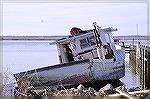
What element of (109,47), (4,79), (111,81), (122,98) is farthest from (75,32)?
(122,98)

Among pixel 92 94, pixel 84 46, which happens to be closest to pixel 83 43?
pixel 84 46

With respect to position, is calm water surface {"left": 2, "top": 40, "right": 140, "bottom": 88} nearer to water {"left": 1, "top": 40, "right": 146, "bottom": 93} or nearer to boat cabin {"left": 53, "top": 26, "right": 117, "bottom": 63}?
water {"left": 1, "top": 40, "right": 146, "bottom": 93}

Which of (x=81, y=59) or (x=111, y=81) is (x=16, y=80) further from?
(x=111, y=81)

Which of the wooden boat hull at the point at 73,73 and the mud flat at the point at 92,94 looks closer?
the mud flat at the point at 92,94

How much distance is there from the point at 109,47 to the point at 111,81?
186 cm

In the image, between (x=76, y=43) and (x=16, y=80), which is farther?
(x=76, y=43)

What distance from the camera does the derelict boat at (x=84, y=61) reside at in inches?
709

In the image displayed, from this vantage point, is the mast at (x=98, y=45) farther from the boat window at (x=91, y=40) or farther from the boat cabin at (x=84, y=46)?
the boat window at (x=91, y=40)

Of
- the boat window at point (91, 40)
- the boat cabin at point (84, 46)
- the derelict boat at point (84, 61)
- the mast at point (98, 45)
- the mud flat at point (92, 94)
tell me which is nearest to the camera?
the mud flat at point (92, 94)

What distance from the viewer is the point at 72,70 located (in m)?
18.4

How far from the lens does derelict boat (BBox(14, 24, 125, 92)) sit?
59.1ft

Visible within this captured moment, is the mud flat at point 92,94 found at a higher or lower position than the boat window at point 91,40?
lower

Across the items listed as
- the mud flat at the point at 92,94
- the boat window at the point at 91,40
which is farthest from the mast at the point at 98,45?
the mud flat at the point at 92,94

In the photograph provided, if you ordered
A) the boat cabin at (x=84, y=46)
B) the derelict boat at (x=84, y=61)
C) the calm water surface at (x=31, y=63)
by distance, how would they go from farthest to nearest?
the calm water surface at (x=31, y=63)
the boat cabin at (x=84, y=46)
the derelict boat at (x=84, y=61)
